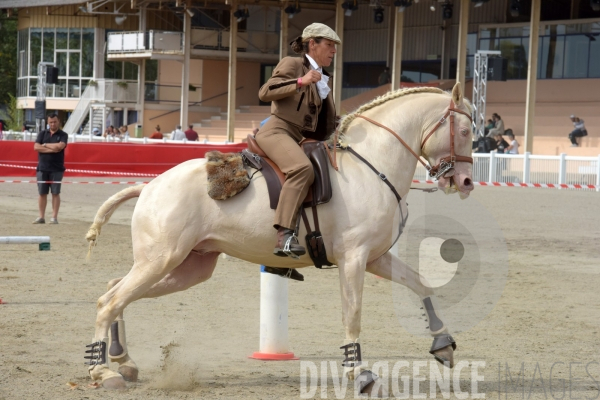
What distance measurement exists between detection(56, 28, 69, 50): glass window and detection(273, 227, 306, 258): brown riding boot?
56.2 m

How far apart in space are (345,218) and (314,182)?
0.36m

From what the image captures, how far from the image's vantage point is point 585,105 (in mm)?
40656

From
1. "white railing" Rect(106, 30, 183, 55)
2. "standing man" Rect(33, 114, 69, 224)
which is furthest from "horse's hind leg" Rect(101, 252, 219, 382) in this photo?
"white railing" Rect(106, 30, 183, 55)

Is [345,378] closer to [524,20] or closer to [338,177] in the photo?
[338,177]

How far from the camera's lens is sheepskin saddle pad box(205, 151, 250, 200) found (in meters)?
6.80

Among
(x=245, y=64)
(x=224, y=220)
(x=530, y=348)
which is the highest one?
(x=245, y=64)

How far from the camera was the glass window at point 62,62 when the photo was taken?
196ft

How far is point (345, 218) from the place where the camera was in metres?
6.76

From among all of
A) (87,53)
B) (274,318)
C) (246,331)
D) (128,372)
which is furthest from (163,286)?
(87,53)

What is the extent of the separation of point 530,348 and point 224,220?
3.30m

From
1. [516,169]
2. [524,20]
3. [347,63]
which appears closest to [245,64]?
[347,63]

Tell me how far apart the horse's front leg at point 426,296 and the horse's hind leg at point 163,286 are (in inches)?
53.1

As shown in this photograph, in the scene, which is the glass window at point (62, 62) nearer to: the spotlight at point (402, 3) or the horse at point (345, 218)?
the spotlight at point (402, 3)

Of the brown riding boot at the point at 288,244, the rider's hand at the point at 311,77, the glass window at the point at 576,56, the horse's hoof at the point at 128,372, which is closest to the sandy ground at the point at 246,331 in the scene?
the horse's hoof at the point at 128,372
